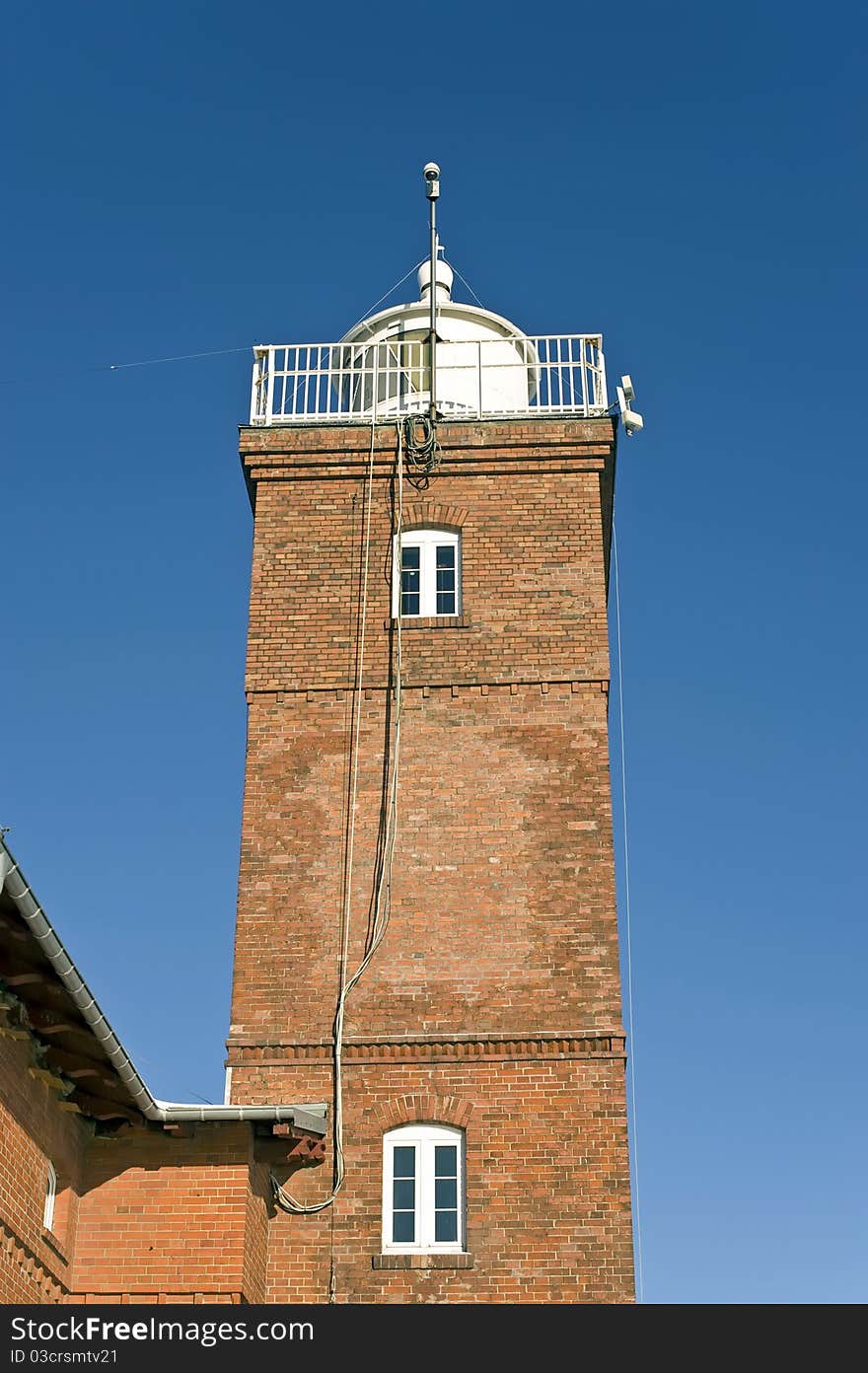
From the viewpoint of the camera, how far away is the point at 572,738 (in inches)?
801

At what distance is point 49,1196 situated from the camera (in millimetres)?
16344

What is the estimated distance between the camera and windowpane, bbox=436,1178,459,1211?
18.2 m

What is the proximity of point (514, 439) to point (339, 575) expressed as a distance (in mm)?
2596

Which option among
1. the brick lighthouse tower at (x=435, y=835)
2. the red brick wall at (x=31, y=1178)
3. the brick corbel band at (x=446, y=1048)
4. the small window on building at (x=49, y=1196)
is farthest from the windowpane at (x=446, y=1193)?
the small window on building at (x=49, y=1196)

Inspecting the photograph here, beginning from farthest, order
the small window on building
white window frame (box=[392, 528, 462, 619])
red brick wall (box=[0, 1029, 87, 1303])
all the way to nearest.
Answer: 1. white window frame (box=[392, 528, 462, 619])
2. the small window on building
3. red brick wall (box=[0, 1029, 87, 1303])

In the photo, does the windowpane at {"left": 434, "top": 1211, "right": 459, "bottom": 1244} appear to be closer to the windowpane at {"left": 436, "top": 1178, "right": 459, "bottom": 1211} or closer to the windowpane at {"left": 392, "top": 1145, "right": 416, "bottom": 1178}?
the windowpane at {"left": 436, "top": 1178, "right": 459, "bottom": 1211}

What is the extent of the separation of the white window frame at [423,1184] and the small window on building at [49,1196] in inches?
130

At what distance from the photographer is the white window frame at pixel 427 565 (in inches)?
835

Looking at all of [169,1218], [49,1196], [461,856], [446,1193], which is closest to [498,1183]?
[446,1193]

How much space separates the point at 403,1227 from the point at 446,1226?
1.33ft

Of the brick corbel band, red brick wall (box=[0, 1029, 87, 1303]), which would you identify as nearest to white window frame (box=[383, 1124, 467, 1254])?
the brick corbel band

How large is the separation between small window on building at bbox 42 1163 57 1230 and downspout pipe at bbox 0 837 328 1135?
904 millimetres
